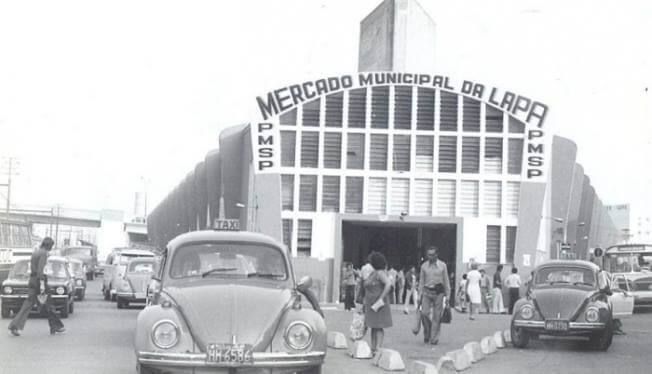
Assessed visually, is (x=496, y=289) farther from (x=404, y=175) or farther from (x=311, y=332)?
(x=311, y=332)

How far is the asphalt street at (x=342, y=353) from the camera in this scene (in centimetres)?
1338

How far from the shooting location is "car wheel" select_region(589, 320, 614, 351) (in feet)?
57.0

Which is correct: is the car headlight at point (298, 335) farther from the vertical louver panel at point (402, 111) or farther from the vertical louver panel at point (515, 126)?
the vertical louver panel at point (515, 126)

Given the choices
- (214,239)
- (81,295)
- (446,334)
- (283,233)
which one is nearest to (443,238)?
(283,233)

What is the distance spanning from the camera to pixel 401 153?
47.7 metres

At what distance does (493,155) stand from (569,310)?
31232mm

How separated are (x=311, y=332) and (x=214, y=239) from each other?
2252 millimetres

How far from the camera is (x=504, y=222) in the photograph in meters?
47.4

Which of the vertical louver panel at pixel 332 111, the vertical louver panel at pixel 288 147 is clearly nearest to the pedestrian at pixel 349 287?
the vertical louver panel at pixel 288 147

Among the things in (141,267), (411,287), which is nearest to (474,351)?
(141,267)

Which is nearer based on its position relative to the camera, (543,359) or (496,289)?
(543,359)

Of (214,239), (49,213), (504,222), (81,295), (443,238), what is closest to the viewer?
(214,239)

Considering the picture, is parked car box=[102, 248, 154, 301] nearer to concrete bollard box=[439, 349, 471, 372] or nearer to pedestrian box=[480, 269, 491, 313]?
pedestrian box=[480, 269, 491, 313]

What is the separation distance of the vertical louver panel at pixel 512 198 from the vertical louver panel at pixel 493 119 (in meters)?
2.91
